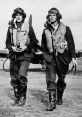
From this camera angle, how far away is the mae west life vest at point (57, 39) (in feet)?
25.7

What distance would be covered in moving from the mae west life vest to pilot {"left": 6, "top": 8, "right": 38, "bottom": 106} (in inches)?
22.2

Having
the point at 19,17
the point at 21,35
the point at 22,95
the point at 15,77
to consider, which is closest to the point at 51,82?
the point at 22,95

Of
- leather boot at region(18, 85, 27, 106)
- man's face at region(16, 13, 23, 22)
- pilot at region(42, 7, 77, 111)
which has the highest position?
man's face at region(16, 13, 23, 22)

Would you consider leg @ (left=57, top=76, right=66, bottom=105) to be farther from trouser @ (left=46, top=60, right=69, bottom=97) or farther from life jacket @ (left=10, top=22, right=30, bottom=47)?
life jacket @ (left=10, top=22, right=30, bottom=47)

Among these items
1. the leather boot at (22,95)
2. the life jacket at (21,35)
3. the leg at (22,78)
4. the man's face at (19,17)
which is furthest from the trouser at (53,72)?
the man's face at (19,17)

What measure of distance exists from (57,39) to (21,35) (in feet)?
3.02

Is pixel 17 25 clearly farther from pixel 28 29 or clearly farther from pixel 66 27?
pixel 66 27

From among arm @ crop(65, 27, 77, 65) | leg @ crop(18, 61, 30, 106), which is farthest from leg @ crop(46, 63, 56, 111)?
leg @ crop(18, 61, 30, 106)

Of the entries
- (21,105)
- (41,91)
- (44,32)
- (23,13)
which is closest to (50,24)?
(44,32)

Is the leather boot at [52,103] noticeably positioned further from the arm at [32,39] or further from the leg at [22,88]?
the arm at [32,39]

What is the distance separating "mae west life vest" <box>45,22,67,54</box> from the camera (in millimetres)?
7840

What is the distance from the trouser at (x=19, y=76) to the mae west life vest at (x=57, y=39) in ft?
2.69

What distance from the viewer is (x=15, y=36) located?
8320 millimetres

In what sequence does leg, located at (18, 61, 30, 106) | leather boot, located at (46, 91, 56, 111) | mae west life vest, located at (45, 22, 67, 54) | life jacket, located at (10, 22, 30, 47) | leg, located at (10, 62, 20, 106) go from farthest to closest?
leg, located at (10, 62, 20, 106) < life jacket, located at (10, 22, 30, 47) < leg, located at (18, 61, 30, 106) < mae west life vest, located at (45, 22, 67, 54) < leather boot, located at (46, 91, 56, 111)
